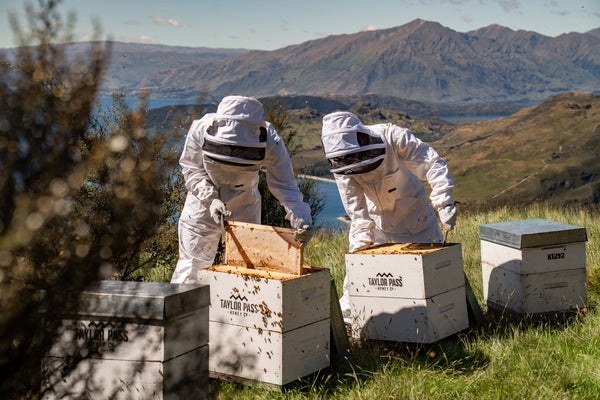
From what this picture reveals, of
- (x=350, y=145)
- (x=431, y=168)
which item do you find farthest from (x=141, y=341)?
(x=431, y=168)

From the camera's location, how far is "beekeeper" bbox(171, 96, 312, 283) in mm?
4508

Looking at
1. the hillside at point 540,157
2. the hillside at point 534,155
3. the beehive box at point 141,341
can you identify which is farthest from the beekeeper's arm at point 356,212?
the hillside at point 540,157

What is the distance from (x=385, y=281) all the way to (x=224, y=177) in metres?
1.82

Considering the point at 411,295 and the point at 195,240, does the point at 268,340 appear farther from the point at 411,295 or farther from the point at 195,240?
the point at 195,240

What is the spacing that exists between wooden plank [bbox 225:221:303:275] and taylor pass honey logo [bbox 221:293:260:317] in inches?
16.6

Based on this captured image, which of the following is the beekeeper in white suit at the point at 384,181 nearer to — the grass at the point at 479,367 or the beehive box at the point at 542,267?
the beehive box at the point at 542,267

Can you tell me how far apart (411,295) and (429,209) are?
1.62 meters

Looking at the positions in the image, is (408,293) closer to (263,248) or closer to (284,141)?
(263,248)

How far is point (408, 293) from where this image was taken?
13.9ft

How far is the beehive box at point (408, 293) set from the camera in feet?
13.7

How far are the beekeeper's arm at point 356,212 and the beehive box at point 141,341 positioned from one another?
95.0 inches

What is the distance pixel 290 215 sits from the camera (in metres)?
4.73


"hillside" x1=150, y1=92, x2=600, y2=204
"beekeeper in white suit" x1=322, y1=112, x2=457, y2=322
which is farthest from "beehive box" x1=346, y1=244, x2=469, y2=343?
"hillside" x1=150, y1=92, x2=600, y2=204

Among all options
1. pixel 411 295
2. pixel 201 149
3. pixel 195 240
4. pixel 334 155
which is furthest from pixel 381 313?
pixel 201 149
